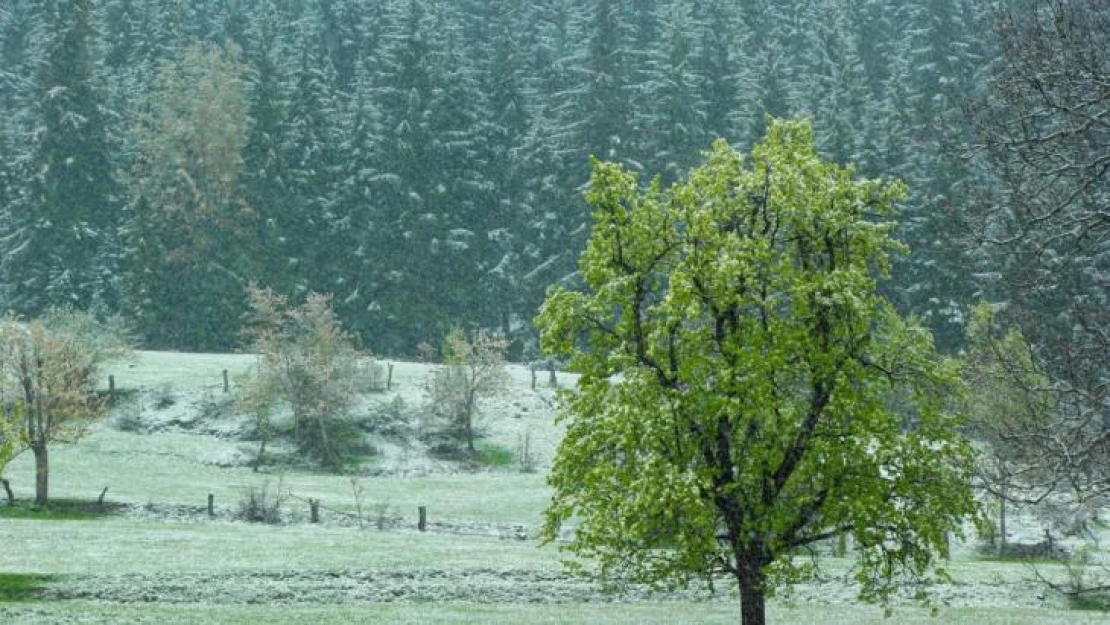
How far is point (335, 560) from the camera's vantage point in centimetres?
3947

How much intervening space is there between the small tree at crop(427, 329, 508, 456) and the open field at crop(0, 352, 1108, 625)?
291 cm

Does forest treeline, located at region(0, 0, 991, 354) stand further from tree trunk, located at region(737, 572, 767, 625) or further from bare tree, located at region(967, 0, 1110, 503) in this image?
bare tree, located at region(967, 0, 1110, 503)

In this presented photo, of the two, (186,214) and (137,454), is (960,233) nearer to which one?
(137,454)

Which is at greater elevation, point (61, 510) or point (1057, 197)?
point (1057, 197)

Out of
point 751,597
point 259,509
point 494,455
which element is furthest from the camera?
point 494,455

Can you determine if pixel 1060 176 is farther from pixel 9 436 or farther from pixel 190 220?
pixel 190 220

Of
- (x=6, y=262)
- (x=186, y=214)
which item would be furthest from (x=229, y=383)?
(x=6, y=262)

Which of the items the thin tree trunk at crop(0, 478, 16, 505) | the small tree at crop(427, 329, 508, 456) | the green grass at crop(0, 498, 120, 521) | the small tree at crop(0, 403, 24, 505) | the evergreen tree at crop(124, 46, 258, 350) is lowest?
the green grass at crop(0, 498, 120, 521)

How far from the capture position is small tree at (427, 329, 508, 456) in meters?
68.8

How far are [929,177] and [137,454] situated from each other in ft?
171

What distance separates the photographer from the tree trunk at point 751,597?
24770 millimetres

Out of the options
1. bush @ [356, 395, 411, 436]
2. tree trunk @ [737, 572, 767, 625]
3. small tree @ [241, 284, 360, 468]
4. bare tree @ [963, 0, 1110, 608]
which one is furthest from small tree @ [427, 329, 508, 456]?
bare tree @ [963, 0, 1110, 608]

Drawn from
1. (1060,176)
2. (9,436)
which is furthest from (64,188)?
(1060,176)

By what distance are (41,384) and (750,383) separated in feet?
130
